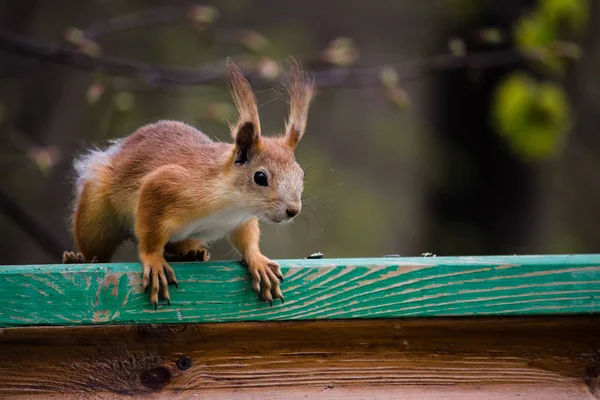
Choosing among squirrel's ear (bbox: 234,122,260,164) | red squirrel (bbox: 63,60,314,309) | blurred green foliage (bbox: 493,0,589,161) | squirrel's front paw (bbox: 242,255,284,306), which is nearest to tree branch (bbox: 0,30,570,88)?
blurred green foliage (bbox: 493,0,589,161)

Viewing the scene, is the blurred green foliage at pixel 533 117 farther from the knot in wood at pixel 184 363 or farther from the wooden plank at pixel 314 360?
the knot in wood at pixel 184 363

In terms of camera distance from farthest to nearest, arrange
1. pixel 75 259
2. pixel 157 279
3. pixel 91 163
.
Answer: pixel 91 163 < pixel 75 259 < pixel 157 279

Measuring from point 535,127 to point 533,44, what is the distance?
34 cm

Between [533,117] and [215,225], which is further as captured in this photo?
[533,117]

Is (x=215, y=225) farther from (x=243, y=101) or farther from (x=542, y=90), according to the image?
(x=542, y=90)

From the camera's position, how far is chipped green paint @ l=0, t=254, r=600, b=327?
6.09 feet

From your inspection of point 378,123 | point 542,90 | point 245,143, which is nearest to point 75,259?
point 245,143

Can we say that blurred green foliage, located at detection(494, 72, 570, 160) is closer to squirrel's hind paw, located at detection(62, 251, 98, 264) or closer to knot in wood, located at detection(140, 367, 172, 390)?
squirrel's hind paw, located at detection(62, 251, 98, 264)

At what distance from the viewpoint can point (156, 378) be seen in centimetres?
189

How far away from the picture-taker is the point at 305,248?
630 cm

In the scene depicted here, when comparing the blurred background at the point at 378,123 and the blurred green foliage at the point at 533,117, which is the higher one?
the blurred background at the point at 378,123

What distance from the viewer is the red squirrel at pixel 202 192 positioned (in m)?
2.17

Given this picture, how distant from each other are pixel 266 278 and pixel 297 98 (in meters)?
0.59

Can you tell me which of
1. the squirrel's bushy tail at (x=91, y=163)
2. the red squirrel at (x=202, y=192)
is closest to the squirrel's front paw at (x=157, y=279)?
the red squirrel at (x=202, y=192)
